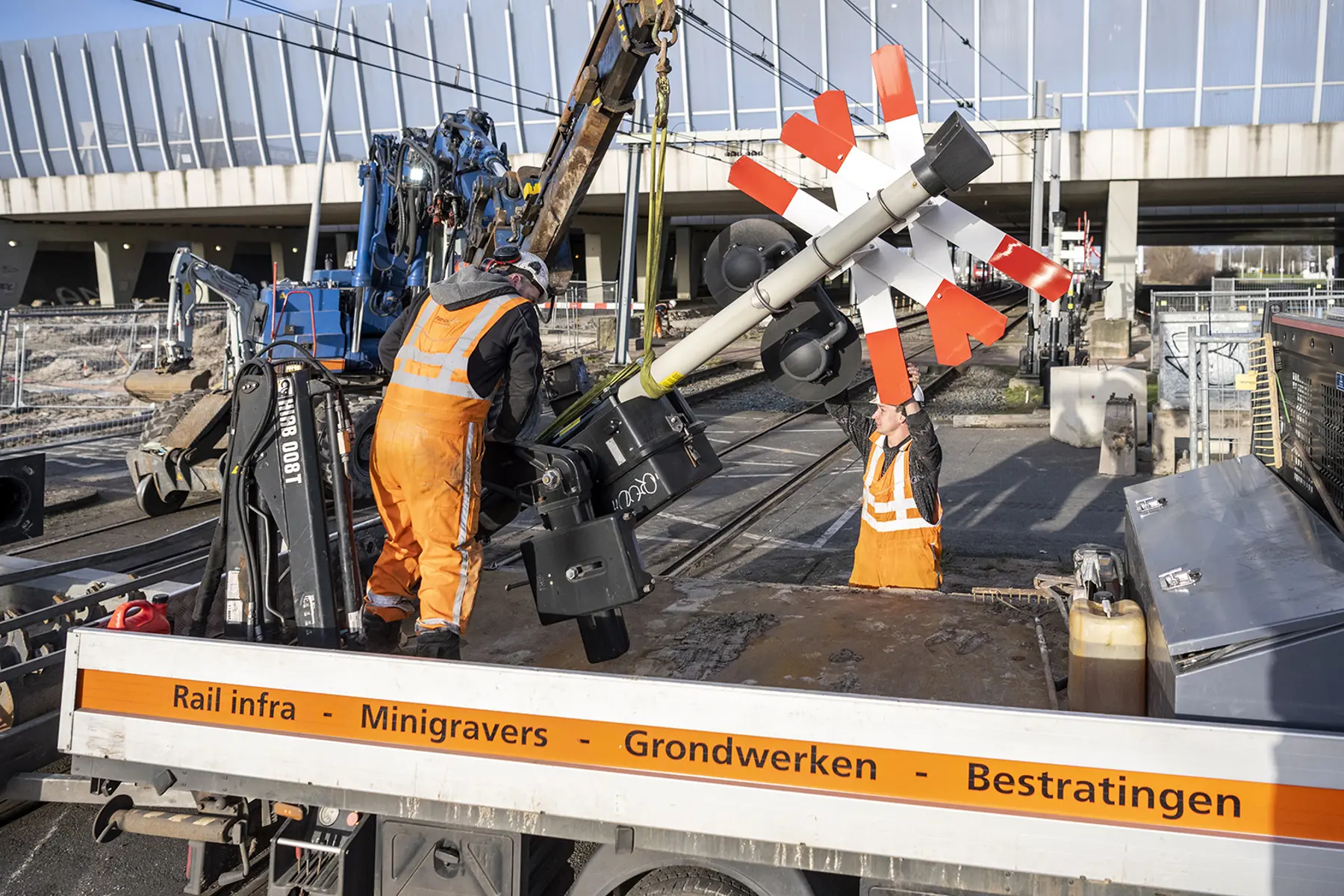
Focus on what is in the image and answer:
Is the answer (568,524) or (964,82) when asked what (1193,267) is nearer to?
(964,82)

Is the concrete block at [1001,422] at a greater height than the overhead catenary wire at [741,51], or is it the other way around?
the overhead catenary wire at [741,51]

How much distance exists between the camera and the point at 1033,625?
4.25 metres

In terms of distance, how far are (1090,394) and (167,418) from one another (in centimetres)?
1211

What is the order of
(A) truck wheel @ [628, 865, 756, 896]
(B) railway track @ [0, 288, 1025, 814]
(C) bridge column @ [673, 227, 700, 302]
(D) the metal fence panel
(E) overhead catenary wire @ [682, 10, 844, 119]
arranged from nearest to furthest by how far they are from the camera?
(A) truck wheel @ [628, 865, 756, 896] → (B) railway track @ [0, 288, 1025, 814] → (E) overhead catenary wire @ [682, 10, 844, 119] → (D) the metal fence panel → (C) bridge column @ [673, 227, 700, 302]

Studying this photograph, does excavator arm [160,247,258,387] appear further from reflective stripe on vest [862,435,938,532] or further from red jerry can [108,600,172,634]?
reflective stripe on vest [862,435,938,532]

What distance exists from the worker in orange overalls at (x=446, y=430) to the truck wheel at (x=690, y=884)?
123 cm

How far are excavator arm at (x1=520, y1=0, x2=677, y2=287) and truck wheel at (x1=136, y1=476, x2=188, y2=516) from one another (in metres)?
5.14

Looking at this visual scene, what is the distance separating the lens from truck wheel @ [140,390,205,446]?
12148 millimetres

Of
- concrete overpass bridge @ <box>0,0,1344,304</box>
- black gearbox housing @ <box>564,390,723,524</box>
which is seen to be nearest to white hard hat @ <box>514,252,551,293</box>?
black gearbox housing @ <box>564,390,723,524</box>

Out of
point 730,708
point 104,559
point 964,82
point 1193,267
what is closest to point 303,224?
A: point 964,82

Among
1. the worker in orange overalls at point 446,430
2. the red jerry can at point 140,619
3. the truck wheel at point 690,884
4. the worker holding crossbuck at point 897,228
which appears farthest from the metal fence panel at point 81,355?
the truck wheel at point 690,884

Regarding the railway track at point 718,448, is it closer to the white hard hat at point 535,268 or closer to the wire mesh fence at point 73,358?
the white hard hat at point 535,268

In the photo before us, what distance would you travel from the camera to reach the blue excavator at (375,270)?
34.5 ft

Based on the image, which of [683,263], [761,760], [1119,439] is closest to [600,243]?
Answer: [683,263]
